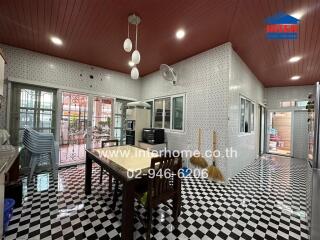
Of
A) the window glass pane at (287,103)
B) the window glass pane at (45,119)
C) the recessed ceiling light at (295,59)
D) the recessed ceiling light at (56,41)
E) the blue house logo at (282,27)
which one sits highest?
the recessed ceiling light at (56,41)

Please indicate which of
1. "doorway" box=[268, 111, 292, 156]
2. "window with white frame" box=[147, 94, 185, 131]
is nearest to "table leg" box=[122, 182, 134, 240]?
"window with white frame" box=[147, 94, 185, 131]

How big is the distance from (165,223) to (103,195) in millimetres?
1217

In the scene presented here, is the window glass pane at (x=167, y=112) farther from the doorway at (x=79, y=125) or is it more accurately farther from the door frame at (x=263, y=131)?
the door frame at (x=263, y=131)

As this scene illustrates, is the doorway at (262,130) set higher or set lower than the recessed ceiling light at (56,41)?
lower

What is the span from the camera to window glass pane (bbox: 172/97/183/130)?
159 inches

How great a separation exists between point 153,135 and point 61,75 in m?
2.87

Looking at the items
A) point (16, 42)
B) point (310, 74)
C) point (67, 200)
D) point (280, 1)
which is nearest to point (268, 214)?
point (280, 1)

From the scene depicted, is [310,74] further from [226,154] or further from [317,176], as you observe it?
[317,176]

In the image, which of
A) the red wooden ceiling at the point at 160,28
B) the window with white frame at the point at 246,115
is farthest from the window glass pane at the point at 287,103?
the red wooden ceiling at the point at 160,28

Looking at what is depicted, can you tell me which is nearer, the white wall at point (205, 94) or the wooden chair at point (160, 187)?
the wooden chair at point (160, 187)

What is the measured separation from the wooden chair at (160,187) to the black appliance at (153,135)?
2097mm

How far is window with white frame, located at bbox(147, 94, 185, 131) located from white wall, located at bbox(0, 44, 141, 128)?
1.12 metres

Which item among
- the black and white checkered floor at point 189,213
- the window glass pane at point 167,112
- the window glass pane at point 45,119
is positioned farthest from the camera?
the window glass pane at point 167,112

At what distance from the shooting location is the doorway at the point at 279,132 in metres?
6.56
